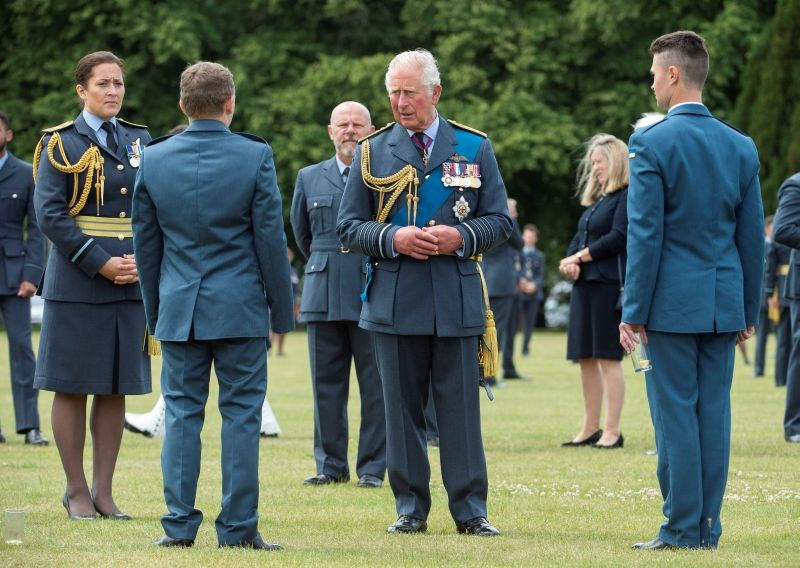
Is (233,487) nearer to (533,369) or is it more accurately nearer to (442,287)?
(442,287)

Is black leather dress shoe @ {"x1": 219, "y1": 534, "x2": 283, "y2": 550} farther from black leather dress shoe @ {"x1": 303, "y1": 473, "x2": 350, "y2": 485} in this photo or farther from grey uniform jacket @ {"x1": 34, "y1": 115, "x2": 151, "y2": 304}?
black leather dress shoe @ {"x1": 303, "y1": 473, "x2": 350, "y2": 485}

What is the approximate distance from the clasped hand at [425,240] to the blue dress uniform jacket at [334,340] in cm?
257

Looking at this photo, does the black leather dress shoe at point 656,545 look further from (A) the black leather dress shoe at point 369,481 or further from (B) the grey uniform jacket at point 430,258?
(A) the black leather dress shoe at point 369,481

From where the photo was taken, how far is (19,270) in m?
11.8

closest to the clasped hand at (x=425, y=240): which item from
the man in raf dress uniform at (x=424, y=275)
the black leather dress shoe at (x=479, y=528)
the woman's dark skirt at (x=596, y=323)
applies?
the man in raf dress uniform at (x=424, y=275)

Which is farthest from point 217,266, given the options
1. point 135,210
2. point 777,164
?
point 777,164

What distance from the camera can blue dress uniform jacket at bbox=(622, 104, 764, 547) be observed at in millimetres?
6664

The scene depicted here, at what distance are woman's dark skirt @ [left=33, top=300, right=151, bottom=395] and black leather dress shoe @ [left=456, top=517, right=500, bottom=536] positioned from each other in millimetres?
1913

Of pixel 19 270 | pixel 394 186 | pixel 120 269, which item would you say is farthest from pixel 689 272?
pixel 19 270

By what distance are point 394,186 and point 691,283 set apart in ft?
5.05

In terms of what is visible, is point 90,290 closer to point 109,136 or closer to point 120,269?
point 120,269

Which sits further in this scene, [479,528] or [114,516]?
[114,516]

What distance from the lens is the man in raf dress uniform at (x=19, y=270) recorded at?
1154cm

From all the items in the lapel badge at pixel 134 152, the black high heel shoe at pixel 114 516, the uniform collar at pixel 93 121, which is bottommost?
the black high heel shoe at pixel 114 516
